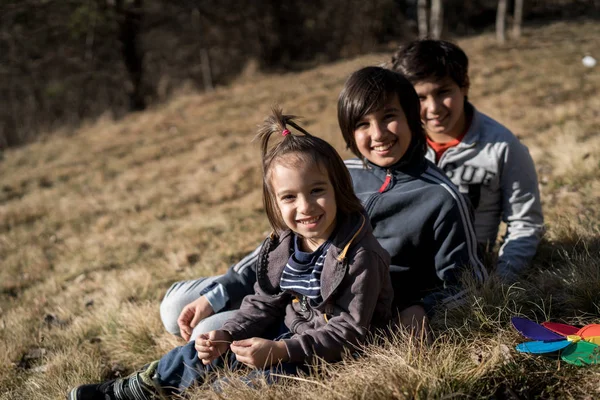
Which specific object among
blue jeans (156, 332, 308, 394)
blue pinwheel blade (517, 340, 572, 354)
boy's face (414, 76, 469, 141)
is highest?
boy's face (414, 76, 469, 141)

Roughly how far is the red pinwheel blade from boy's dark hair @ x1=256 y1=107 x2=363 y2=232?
849 mm

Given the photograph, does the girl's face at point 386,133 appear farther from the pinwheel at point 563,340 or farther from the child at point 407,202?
the pinwheel at point 563,340

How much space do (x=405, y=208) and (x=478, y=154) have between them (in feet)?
2.53

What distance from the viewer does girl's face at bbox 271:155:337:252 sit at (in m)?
1.93

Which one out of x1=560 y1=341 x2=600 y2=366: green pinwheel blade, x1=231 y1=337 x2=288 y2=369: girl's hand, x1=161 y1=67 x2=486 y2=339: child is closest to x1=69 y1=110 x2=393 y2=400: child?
x1=231 y1=337 x2=288 y2=369: girl's hand

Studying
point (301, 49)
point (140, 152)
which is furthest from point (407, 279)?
point (301, 49)

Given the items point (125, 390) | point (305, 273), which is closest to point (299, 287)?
point (305, 273)

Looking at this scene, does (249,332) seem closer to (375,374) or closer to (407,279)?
(375,374)

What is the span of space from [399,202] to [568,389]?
3.36 feet

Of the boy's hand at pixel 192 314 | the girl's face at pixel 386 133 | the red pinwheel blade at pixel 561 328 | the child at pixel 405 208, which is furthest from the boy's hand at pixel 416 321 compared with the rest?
the boy's hand at pixel 192 314

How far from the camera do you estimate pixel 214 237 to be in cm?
480

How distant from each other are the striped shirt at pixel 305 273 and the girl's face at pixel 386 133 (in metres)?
0.57

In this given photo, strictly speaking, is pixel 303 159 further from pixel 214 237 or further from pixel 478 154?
pixel 214 237

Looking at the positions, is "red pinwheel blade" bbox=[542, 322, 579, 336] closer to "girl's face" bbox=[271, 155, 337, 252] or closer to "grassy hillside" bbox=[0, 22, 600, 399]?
"grassy hillside" bbox=[0, 22, 600, 399]
